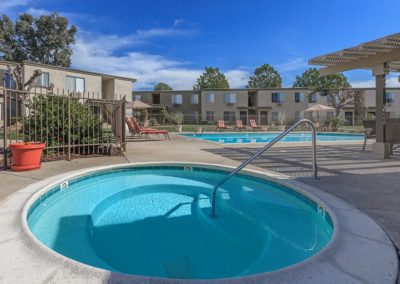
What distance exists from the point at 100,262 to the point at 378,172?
199 inches

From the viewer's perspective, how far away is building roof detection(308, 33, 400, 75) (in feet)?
20.2

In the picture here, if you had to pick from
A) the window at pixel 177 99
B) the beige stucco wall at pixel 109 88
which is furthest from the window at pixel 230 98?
the beige stucco wall at pixel 109 88

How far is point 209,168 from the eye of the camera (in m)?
5.96

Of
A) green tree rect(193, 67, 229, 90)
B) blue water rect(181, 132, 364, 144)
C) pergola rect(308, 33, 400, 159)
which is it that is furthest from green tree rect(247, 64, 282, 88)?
pergola rect(308, 33, 400, 159)

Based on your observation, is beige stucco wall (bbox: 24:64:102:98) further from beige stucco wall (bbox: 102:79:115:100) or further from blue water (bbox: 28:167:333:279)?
blue water (bbox: 28:167:333:279)

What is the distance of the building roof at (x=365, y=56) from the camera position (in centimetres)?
617

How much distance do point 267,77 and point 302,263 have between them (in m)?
51.3

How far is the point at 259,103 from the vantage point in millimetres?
35594

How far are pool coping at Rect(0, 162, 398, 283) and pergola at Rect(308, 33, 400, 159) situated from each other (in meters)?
5.09

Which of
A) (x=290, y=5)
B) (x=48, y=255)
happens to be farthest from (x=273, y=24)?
(x=48, y=255)

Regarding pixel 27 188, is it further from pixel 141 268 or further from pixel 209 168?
pixel 209 168

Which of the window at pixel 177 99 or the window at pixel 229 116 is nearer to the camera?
the window at pixel 229 116

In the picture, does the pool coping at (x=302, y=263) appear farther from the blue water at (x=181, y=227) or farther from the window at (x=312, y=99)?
the window at (x=312, y=99)

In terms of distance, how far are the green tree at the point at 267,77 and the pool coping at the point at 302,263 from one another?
49884mm
